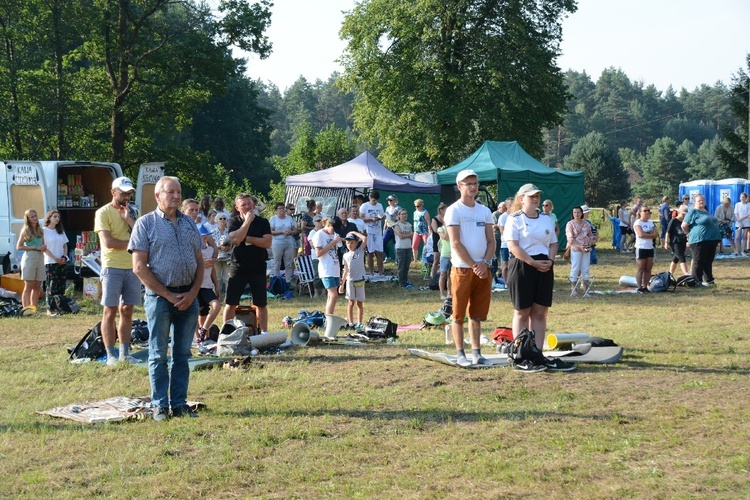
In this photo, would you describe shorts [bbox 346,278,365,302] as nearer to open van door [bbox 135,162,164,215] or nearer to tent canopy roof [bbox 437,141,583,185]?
open van door [bbox 135,162,164,215]

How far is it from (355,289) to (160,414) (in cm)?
528

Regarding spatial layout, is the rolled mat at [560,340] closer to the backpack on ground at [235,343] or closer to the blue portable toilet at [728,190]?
the backpack on ground at [235,343]

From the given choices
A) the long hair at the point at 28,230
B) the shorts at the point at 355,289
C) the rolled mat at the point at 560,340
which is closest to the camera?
the rolled mat at the point at 560,340

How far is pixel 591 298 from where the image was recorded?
15.6 m

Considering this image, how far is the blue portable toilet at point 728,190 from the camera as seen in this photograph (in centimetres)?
2940

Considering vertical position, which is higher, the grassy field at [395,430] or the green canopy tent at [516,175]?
the green canopy tent at [516,175]

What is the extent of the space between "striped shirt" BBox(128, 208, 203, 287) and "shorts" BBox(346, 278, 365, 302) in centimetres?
511

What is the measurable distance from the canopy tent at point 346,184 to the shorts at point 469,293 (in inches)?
535

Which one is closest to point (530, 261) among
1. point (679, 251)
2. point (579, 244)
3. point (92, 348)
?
point (92, 348)

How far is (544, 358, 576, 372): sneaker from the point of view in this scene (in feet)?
26.6

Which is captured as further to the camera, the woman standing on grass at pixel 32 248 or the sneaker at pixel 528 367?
the woman standing on grass at pixel 32 248

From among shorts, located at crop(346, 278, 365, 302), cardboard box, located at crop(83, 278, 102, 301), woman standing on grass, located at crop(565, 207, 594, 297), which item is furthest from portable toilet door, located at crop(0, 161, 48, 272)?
woman standing on grass, located at crop(565, 207, 594, 297)

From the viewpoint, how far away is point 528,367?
8.07 meters

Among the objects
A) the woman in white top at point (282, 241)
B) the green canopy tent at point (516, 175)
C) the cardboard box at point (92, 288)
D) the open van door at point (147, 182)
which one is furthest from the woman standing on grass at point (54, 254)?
the green canopy tent at point (516, 175)
